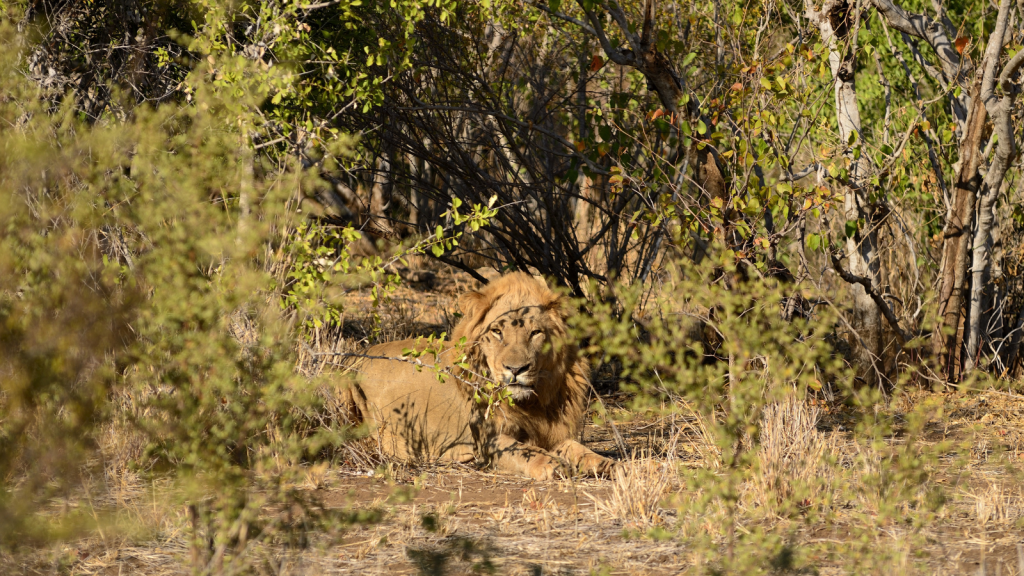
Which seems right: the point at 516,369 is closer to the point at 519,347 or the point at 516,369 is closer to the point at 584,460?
the point at 519,347

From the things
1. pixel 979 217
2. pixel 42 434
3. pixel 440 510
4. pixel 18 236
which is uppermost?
pixel 979 217

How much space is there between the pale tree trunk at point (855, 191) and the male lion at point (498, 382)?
7.94 ft

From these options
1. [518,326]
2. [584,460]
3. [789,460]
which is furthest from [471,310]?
[789,460]

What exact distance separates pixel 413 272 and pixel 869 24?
6.37 meters

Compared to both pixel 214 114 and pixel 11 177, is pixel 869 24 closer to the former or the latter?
pixel 214 114

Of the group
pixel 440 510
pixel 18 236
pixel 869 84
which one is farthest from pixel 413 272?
pixel 18 236

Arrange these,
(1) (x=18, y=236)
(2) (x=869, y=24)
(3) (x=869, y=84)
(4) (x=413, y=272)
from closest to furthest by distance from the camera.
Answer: (1) (x=18, y=236), (2) (x=869, y=24), (3) (x=869, y=84), (4) (x=413, y=272)

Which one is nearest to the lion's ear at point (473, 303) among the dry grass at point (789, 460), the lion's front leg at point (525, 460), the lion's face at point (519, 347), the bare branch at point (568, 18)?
the lion's face at point (519, 347)

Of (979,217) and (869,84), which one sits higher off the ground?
(869,84)

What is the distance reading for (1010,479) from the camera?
5.74 meters

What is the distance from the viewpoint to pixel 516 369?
559 cm

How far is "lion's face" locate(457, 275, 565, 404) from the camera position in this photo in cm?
578

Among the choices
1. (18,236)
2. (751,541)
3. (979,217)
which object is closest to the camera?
(18,236)

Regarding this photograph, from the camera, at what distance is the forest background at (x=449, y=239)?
3746mm
